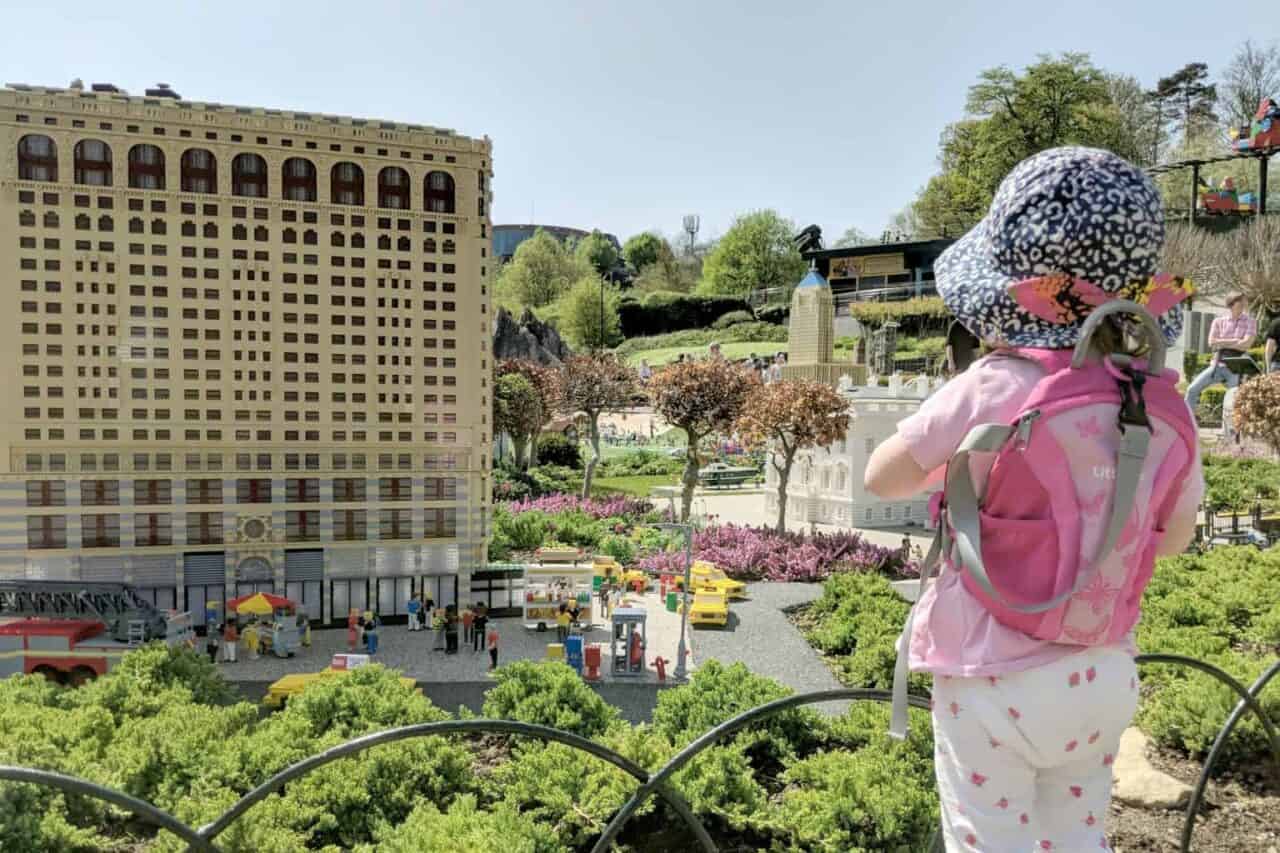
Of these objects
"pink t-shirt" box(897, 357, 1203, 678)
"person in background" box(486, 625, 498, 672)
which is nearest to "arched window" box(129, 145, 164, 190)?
"person in background" box(486, 625, 498, 672)

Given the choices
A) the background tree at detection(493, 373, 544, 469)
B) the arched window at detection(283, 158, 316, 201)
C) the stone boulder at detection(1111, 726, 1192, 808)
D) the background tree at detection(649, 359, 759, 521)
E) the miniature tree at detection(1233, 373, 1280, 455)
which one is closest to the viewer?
the stone boulder at detection(1111, 726, 1192, 808)

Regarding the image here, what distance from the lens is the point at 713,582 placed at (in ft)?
50.2

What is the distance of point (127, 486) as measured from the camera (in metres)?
11.5

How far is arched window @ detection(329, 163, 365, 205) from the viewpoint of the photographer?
12.2 m

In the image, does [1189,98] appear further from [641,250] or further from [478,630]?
[478,630]

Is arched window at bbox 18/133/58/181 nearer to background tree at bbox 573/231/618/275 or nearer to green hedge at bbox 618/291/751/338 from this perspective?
green hedge at bbox 618/291/751/338

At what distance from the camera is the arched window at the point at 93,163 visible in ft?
36.8

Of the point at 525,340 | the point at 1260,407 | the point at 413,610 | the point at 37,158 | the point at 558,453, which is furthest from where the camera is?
the point at 525,340

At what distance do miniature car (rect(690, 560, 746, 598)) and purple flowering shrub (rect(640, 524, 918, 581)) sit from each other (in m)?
0.96

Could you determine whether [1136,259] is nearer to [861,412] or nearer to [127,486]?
[127,486]

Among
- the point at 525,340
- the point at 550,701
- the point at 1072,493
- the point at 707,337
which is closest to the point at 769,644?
the point at 550,701

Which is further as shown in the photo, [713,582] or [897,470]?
[713,582]

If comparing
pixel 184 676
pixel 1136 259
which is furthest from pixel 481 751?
pixel 1136 259

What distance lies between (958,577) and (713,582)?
1341 cm
